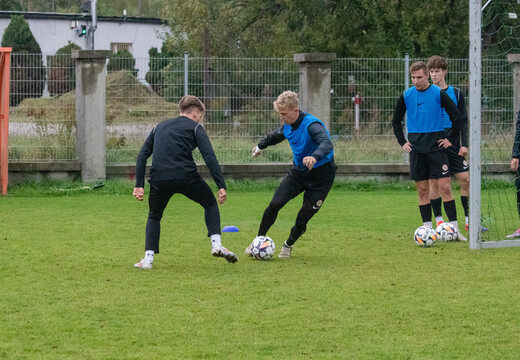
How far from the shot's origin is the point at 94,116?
16500mm

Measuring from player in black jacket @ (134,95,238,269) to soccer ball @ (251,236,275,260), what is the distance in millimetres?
511

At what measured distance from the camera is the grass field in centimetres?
560

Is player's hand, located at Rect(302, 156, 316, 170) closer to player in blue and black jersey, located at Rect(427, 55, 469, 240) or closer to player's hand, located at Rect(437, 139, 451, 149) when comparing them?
player's hand, located at Rect(437, 139, 451, 149)

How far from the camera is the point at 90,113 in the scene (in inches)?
649

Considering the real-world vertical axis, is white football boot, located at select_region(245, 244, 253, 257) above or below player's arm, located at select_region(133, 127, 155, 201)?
below

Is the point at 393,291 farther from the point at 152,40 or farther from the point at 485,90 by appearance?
the point at 152,40

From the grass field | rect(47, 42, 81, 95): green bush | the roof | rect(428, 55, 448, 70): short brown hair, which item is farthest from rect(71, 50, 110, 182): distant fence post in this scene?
the roof

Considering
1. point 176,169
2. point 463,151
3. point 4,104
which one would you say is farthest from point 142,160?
point 4,104

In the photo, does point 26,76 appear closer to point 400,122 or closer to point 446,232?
point 400,122

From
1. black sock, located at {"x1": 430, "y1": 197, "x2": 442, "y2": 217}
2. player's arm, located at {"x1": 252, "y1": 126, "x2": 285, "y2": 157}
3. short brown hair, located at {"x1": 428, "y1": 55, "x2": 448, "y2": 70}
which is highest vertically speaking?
short brown hair, located at {"x1": 428, "y1": 55, "x2": 448, "y2": 70}

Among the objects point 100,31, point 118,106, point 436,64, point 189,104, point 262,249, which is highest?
point 100,31

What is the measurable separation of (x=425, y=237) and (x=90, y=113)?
852 centimetres

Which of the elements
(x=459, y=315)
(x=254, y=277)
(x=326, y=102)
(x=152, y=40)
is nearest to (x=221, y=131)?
(x=326, y=102)

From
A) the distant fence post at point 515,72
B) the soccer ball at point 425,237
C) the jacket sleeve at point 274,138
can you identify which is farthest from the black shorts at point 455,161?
the distant fence post at point 515,72
